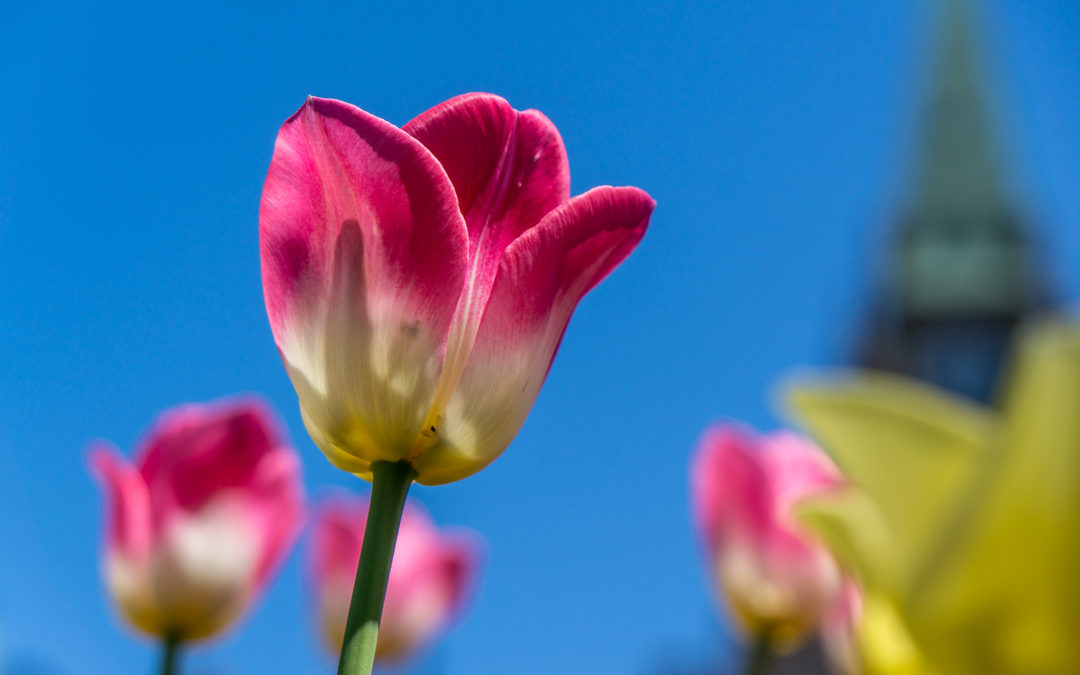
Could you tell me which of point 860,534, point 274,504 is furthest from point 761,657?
point 860,534

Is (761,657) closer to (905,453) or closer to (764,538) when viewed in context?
(764,538)

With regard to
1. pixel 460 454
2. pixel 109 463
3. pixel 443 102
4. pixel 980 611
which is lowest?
pixel 980 611

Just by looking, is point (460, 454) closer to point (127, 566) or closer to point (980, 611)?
point (980, 611)

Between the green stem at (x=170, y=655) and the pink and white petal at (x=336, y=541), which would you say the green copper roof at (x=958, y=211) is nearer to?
the pink and white petal at (x=336, y=541)

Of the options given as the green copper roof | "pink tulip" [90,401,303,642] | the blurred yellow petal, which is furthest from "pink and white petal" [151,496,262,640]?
the green copper roof

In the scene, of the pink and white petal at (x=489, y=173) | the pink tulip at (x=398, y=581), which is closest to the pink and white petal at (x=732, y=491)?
the pink tulip at (x=398, y=581)

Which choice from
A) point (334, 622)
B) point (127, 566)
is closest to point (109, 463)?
point (127, 566)

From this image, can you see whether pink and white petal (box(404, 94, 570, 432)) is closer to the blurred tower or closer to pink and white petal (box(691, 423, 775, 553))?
pink and white petal (box(691, 423, 775, 553))

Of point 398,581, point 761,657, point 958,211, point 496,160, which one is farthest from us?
point 958,211
